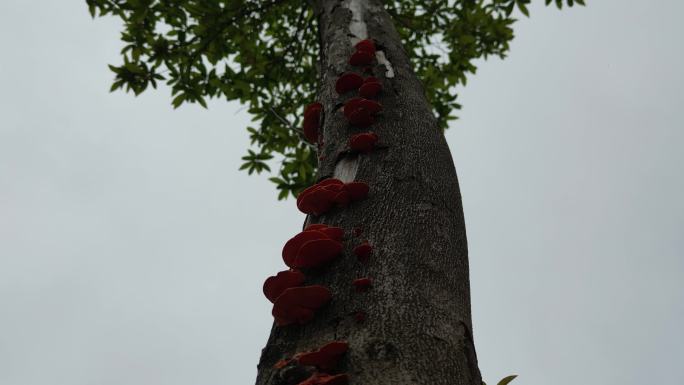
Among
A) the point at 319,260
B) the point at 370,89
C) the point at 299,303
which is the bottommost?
the point at 299,303

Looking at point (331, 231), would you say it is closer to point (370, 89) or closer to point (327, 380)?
point (327, 380)

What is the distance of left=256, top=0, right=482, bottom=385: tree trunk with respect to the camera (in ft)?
3.72

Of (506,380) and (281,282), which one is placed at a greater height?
(281,282)

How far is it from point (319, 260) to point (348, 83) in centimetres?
113

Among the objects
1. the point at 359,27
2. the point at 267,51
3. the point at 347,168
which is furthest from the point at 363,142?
the point at 267,51

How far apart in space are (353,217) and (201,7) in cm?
391

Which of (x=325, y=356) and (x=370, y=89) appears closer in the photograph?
(x=325, y=356)

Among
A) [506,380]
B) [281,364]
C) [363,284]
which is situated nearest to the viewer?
[281,364]

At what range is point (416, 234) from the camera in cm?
151

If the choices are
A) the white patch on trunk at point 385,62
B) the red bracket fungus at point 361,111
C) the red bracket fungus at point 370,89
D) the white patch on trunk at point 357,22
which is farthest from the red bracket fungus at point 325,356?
the white patch on trunk at point 357,22

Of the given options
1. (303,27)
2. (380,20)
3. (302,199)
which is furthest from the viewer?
(303,27)

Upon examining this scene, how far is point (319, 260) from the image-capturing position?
1411 mm

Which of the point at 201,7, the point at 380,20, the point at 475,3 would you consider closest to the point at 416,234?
the point at 380,20

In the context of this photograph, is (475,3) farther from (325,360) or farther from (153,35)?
(325,360)
